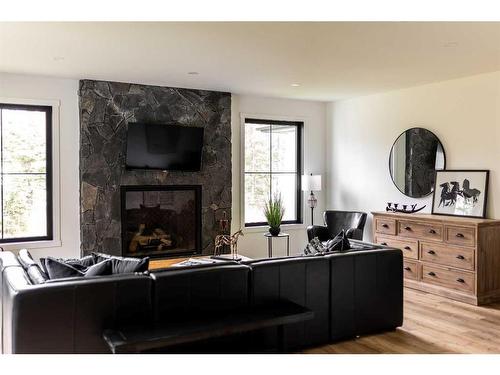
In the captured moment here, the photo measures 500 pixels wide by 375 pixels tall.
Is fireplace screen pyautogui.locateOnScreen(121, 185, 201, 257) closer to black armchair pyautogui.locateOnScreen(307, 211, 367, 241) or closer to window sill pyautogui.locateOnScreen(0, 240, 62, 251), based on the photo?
window sill pyautogui.locateOnScreen(0, 240, 62, 251)

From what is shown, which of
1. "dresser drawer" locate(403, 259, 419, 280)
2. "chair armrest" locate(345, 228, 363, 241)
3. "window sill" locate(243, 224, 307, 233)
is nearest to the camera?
"dresser drawer" locate(403, 259, 419, 280)

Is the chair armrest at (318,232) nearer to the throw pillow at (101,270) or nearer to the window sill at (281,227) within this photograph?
the window sill at (281,227)

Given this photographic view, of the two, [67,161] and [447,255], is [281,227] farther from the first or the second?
[67,161]

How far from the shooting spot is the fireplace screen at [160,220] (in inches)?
243

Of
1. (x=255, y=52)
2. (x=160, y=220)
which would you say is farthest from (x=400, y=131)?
(x=160, y=220)

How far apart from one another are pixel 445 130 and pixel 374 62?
5.31 ft

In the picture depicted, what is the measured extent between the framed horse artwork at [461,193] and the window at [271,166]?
2.33m

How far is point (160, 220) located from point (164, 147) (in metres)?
0.98

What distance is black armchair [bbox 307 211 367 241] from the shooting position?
655 centimetres

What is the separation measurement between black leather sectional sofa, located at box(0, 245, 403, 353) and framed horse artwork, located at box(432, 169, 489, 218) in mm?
1916

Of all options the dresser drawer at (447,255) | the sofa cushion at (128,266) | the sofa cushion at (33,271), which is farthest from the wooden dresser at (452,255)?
the sofa cushion at (33,271)

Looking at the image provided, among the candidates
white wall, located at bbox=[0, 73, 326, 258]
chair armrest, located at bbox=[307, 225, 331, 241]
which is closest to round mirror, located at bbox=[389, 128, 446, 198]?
chair armrest, located at bbox=[307, 225, 331, 241]

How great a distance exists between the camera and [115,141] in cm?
600
